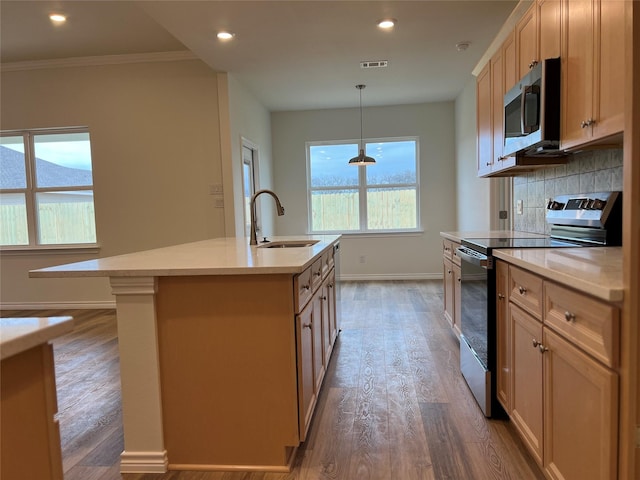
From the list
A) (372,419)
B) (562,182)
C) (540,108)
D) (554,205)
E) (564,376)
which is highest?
(540,108)

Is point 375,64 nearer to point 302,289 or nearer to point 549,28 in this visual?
point 549,28

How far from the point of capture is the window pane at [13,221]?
16.2ft

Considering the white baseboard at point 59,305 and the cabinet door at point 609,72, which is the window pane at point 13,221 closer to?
the white baseboard at point 59,305

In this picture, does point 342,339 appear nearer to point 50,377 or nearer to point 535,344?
point 535,344

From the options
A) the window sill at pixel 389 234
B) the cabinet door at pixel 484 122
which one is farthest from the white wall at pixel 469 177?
the cabinet door at pixel 484 122

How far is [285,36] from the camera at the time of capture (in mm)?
3596

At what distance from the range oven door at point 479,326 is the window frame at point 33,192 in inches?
164

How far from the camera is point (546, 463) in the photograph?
1.49 m

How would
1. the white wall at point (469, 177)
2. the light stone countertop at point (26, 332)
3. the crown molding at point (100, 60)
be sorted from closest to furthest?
the light stone countertop at point (26, 332) < the crown molding at point (100, 60) < the white wall at point (469, 177)

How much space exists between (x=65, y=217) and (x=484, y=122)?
4.69 metres

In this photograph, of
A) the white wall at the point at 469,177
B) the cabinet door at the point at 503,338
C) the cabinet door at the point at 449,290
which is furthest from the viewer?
the white wall at the point at 469,177

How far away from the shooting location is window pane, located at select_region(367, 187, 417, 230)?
6.35 metres

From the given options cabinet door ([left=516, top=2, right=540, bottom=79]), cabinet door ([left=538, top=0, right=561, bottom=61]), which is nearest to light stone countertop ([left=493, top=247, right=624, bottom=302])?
cabinet door ([left=538, top=0, right=561, bottom=61])

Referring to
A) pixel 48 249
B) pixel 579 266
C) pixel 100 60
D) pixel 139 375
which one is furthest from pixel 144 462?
pixel 100 60
